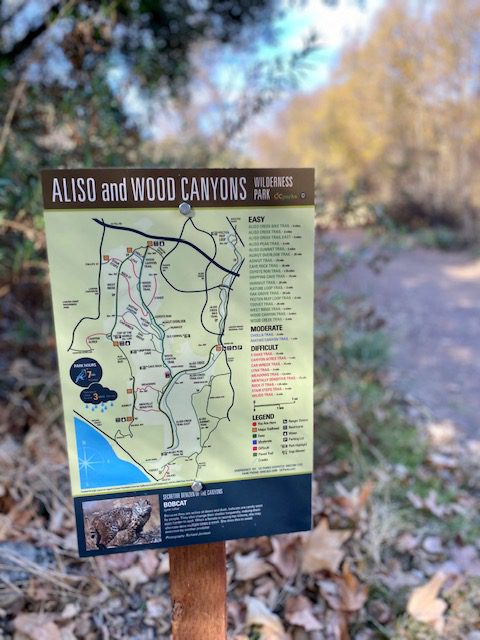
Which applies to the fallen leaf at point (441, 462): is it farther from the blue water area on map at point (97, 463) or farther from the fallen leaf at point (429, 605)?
the blue water area on map at point (97, 463)

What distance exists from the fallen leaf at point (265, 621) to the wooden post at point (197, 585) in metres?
0.52

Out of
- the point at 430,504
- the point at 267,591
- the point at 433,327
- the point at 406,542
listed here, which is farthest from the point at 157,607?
the point at 433,327

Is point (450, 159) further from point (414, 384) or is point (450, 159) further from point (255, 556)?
point (255, 556)

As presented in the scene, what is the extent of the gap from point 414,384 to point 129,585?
10.5 ft

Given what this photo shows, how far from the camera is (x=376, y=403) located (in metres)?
3.82

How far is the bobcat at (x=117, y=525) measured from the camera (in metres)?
1.48

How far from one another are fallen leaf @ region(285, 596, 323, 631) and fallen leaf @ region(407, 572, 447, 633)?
14.7 inches

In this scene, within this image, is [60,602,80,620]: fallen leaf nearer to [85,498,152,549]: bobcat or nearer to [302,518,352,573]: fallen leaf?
[85,498,152,549]: bobcat

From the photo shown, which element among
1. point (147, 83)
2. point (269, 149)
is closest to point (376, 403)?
point (147, 83)

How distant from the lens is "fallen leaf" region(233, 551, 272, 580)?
227cm

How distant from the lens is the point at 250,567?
229cm

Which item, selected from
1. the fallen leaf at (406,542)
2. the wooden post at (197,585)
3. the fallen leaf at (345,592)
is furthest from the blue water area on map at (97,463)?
the fallen leaf at (406,542)

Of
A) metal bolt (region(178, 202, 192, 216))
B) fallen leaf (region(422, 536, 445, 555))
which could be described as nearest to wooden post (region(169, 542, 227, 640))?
metal bolt (region(178, 202, 192, 216))

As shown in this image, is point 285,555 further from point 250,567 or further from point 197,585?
point 197,585
